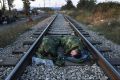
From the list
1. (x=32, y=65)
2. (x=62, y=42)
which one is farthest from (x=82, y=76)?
(x=62, y=42)

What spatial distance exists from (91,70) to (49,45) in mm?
2128

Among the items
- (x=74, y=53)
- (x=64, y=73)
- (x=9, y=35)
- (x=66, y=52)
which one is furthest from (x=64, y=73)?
(x=9, y=35)

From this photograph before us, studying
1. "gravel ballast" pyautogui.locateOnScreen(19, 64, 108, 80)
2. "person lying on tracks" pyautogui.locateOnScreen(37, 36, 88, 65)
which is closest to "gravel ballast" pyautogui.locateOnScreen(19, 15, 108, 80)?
"gravel ballast" pyautogui.locateOnScreen(19, 64, 108, 80)

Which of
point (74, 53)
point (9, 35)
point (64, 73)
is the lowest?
→ point (9, 35)

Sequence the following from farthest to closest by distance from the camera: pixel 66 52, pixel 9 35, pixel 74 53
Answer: pixel 9 35 < pixel 66 52 < pixel 74 53

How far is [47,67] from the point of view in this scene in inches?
268

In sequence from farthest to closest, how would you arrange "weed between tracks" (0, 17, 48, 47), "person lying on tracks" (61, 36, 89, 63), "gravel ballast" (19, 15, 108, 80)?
"weed between tracks" (0, 17, 48, 47) < "person lying on tracks" (61, 36, 89, 63) < "gravel ballast" (19, 15, 108, 80)

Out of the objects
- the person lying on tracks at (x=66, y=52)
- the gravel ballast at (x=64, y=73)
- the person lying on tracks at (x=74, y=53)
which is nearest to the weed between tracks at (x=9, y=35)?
the person lying on tracks at (x=66, y=52)

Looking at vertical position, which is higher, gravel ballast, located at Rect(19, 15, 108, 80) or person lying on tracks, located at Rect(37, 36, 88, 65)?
person lying on tracks, located at Rect(37, 36, 88, 65)

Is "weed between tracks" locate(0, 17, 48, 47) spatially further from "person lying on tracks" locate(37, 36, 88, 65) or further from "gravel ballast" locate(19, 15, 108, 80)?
"gravel ballast" locate(19, 15, 108, 80)

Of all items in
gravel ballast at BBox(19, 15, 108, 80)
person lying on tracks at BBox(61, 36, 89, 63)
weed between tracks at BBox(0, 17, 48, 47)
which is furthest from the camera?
weed between tracks at BBox(0, 17, 48, 47)

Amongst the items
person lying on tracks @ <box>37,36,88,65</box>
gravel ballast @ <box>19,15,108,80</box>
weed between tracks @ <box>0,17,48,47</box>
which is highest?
person lying on tracks @ <box>37,36,88,65</box>

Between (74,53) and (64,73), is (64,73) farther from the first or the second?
(74,53)

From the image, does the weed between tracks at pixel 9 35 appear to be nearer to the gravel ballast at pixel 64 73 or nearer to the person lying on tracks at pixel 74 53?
the person lying on tracks at pixel 74 53
